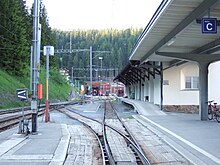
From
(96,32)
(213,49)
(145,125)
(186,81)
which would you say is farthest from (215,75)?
(96,32)

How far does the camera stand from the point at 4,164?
8.00m

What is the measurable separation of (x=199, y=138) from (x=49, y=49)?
8773 millimetres

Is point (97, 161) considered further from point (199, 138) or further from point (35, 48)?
point (35, 48)

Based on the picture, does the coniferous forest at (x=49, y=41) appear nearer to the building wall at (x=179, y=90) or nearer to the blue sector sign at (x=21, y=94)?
the building wall at (x=179, y=90)

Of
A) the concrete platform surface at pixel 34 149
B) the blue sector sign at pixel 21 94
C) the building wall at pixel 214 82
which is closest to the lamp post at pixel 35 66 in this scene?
the blue sector sign at pixel 21 94

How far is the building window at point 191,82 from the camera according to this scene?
2678 cm

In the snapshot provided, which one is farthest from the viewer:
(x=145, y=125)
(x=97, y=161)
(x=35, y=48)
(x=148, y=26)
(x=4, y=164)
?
(x=145, y=125)

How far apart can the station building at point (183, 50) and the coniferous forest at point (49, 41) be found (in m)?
16.2

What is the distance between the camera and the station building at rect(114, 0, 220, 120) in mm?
11453

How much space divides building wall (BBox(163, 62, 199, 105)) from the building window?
0.30 m

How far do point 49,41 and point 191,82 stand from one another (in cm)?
Result: 5195

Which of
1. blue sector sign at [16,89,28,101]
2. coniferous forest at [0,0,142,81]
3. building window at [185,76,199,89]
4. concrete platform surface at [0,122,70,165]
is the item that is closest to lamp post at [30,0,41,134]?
blue sector sign at [16,89,28,101]

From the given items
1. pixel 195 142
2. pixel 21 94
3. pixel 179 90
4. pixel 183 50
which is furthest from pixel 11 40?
pixel 195 142

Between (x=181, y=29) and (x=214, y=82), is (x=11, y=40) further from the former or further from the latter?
(x=181, y=29)
